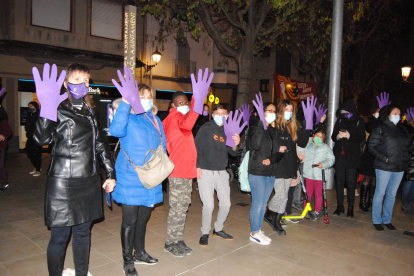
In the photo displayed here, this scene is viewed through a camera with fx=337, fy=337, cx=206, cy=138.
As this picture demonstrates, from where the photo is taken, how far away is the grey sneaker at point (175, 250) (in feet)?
14.5

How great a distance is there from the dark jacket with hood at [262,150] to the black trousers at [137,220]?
5.69ft

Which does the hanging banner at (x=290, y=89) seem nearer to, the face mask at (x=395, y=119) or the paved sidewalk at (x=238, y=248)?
the face mask at (x=395, y=119)

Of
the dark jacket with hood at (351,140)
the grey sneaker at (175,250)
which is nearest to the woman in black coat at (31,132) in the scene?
the grey sneaker at (175,250)

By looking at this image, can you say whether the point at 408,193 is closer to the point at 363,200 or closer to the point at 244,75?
the point at 363,200

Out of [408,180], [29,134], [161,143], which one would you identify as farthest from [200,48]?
[161,143]

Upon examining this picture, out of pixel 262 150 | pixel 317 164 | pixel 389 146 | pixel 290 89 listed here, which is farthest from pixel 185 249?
pixel 290 89

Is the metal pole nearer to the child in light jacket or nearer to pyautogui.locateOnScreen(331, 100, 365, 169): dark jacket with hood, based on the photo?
pyautogui.locateOnScreen(331, 100, 365, 169): dark jacket with hood

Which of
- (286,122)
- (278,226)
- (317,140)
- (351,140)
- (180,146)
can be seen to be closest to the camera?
(180,146)

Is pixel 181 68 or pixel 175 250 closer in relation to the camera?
pixel 175 250

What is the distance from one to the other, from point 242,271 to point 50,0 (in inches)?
653

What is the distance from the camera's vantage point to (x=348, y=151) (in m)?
A: 6.52

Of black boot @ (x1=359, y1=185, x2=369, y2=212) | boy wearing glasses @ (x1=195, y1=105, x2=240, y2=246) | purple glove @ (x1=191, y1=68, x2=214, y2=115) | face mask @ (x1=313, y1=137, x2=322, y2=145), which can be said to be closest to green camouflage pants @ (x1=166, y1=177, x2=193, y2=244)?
boy wearing glasses @ (x1=195, y1=105, x2=240, y2=246)

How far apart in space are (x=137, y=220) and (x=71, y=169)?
1.19 meters

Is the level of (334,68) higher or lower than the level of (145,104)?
higher
